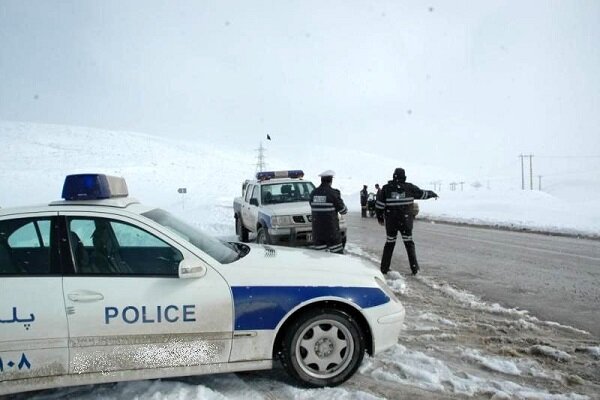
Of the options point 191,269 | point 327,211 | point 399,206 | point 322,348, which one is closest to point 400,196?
point 399,206

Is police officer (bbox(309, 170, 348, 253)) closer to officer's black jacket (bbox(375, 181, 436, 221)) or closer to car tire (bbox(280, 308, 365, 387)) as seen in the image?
officer's black jacket (bbox(375, 181, 436, 221))

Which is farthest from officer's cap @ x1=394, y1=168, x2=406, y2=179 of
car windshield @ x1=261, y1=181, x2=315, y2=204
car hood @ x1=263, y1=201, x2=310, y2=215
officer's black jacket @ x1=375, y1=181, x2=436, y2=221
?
car windshield @ x1=261, y1=181, x2=315, y2=204

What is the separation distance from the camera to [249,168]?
8788 cm

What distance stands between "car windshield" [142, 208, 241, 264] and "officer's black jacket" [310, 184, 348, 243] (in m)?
2.69

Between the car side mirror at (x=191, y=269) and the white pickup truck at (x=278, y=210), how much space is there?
5.44 meters

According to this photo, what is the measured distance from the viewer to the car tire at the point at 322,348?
354cm

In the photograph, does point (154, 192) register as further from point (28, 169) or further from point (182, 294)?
point (182, 294)

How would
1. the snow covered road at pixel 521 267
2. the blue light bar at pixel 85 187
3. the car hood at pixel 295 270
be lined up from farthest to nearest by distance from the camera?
the snow covered road at pixel 521 267 < the blue light bar at pixel 85 187 < the car hood at pixel 295 270

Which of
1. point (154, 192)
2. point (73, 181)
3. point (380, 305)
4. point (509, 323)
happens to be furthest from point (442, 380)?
point (154, 192)

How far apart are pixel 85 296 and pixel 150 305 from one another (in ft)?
1.57

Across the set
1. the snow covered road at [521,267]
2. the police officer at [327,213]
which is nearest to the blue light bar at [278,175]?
the snow covered road at [521,267]

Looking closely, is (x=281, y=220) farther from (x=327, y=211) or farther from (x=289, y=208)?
(x=327, y=211)

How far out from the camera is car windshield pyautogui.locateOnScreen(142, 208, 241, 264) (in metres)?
3.74

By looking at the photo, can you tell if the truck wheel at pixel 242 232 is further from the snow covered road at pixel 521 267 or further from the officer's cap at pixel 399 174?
the officer's cap at pixel 399 174
